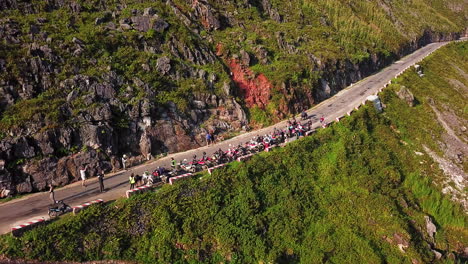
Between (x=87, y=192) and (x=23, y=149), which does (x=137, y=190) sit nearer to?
(x=87, y=192)

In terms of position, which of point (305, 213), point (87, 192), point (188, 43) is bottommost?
point (305, 213)

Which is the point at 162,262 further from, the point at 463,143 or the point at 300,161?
the point at 463,143

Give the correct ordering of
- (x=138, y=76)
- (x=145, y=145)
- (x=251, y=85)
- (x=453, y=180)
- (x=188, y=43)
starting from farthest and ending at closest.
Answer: (x=251, y=85), (x=188, y=43), (x=453, y=180), (x=138, y=76), (x=145, y=145)

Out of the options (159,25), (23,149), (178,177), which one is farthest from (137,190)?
(159,25)

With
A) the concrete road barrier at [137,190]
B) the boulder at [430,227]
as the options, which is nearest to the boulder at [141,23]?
the concrete road barrier at [137,190]

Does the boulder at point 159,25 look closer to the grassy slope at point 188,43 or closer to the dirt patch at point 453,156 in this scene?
the grassy slope at point 188,43

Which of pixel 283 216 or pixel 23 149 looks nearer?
pixel 23 149
